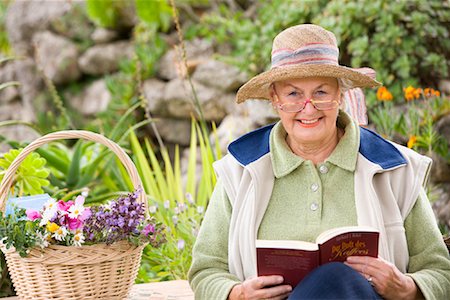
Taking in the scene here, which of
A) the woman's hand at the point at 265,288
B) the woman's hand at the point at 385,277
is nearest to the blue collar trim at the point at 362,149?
the woman's hand at the point at 385,277

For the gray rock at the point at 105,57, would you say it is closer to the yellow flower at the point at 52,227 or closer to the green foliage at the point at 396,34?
the green foliage at the point at 396,34

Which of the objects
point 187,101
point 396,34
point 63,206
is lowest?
point 187,101

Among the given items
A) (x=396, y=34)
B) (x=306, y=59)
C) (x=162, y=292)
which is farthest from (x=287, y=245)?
(x=396, y=34)

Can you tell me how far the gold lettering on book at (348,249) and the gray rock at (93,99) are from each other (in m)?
6.50

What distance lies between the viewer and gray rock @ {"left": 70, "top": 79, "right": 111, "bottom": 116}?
8.65 meters

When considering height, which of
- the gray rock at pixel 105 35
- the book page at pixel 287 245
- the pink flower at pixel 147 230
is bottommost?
the pink flower at pixel 147 230

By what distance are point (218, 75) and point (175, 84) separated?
0.54m

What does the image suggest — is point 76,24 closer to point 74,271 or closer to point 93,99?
point 93,99

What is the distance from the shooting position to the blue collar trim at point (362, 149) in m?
2.56

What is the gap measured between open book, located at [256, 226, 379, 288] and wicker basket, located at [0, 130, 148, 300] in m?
0.66

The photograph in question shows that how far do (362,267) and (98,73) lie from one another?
23.1 ft

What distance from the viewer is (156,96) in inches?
305

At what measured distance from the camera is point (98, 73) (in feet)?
29.3

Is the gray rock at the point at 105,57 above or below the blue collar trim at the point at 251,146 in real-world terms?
below
